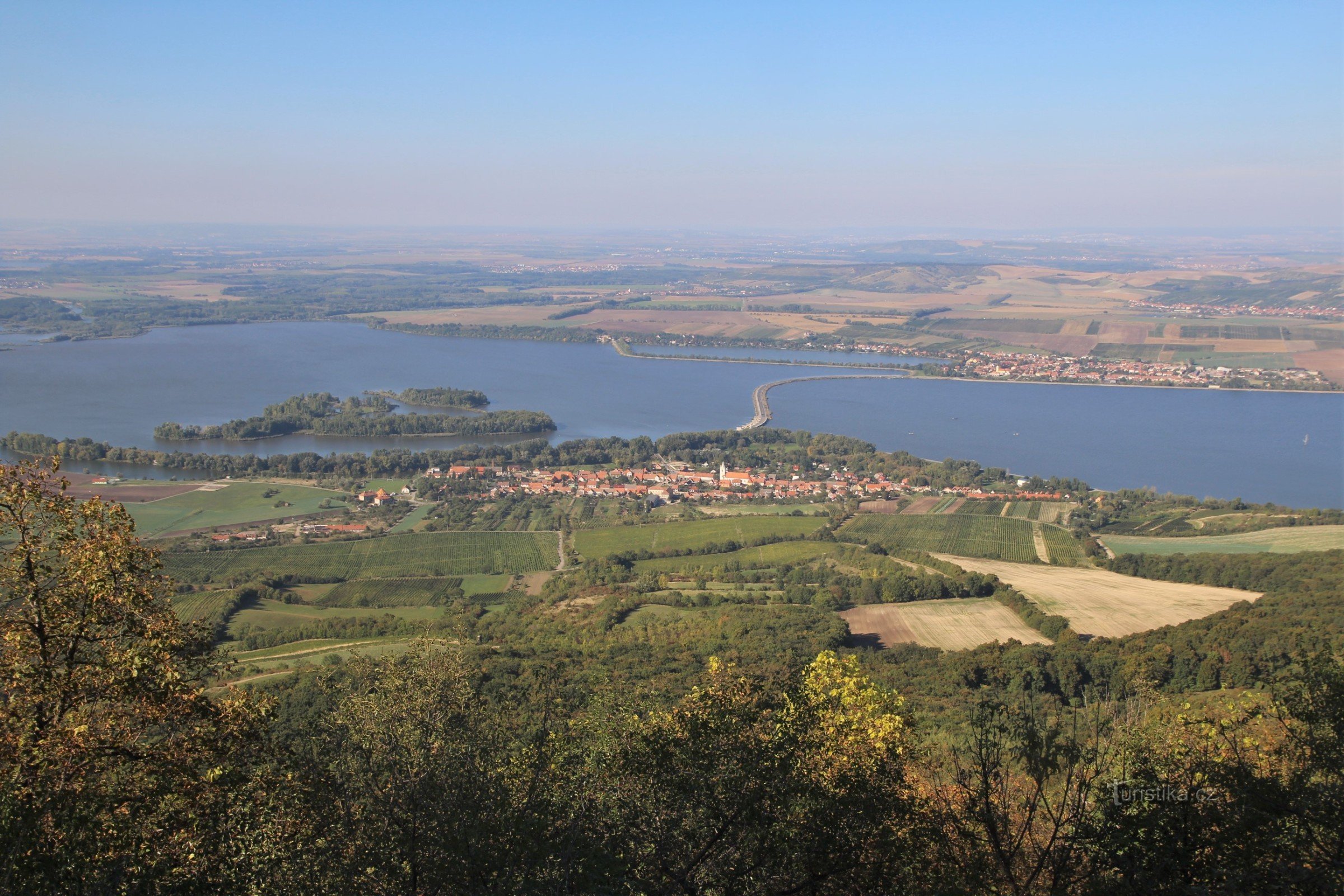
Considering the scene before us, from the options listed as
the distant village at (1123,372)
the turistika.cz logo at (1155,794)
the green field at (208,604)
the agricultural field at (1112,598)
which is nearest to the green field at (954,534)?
the agricultural field at (1112,598)

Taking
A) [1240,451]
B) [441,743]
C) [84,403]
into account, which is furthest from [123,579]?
[84,403]

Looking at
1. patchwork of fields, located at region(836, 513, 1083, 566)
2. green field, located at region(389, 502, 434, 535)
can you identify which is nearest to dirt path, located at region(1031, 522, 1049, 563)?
patchwork of fields, located at region(836, 513, 1083, 566)

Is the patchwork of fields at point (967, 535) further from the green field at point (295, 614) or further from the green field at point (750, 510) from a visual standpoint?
the green field at point (295, 614)

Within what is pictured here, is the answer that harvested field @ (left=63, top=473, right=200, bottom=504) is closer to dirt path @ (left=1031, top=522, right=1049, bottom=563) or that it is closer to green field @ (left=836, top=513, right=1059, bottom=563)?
green field @ (left=836, top=513, right=1059, bottom=563)

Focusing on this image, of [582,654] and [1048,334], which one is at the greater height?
[1048,334]

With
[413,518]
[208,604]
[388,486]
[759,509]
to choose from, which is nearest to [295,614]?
[208,604]

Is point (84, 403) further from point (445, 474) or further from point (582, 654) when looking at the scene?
point (582, 654)

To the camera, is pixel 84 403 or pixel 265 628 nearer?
pixel 265 628
